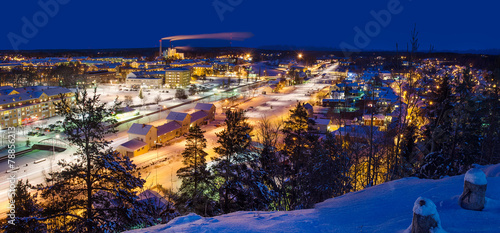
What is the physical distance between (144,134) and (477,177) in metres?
15.8

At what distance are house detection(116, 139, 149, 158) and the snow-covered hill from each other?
1260cm

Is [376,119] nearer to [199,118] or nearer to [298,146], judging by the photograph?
[298,146]

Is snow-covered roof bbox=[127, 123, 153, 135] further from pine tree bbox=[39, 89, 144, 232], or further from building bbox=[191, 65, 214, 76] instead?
building bbox=[191, 65, 214, 76]

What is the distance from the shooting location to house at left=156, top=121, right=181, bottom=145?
57.3ft

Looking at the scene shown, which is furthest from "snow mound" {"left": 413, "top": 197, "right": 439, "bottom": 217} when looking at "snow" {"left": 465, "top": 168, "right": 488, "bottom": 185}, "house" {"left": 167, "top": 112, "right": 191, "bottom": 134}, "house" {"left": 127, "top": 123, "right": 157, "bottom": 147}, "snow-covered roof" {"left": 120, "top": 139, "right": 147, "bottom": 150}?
"house" {"left": 167, "top": 112, "right": 191, "bottom": 134}

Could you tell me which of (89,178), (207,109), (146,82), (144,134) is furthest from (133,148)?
(146,82)

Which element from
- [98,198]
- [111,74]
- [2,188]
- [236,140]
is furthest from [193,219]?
[111,74]

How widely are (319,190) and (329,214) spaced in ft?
14.1

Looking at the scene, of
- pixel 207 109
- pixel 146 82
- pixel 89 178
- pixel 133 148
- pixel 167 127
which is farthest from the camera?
pixel 146 82

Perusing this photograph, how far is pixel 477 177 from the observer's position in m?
2.39

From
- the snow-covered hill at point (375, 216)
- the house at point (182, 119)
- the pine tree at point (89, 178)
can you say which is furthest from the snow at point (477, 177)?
the house at point (182, 119)

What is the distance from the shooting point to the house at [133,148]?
49.6 ft

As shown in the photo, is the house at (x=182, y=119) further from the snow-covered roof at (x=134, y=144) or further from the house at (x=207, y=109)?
the snow-covered roof at (x=134, y=144)

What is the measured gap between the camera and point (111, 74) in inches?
2078
